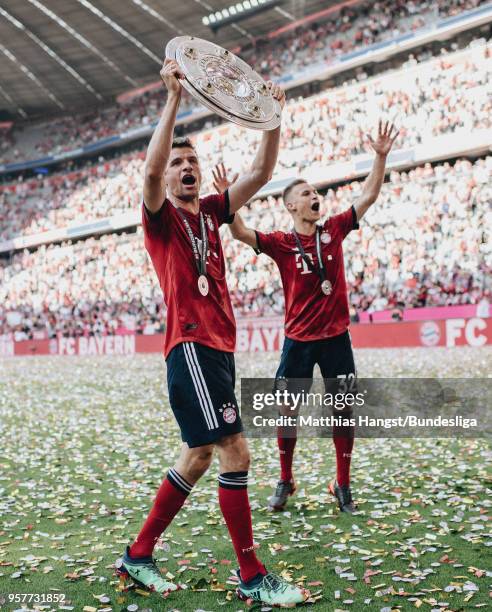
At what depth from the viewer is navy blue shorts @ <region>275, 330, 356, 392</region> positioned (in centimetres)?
512

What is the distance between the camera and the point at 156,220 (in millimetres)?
3564

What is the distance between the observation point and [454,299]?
19.4 metres

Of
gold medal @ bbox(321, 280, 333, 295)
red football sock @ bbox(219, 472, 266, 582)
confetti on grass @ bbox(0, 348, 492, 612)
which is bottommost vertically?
confetti on grass @ bbox(0, 348, 492, 612)

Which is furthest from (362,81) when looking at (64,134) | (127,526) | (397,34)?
(127,526)

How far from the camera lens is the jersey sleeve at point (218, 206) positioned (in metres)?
4.00

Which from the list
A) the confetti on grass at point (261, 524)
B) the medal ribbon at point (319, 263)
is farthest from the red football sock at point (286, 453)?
the medal ribbon at point (319, 263)

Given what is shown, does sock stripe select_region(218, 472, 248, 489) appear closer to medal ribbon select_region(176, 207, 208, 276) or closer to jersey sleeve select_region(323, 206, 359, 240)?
medal ribbon select_region(176, 207, 208, 276)

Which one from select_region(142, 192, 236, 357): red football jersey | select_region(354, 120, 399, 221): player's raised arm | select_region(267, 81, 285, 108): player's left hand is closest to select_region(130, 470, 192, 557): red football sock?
select_region(142, 192, 236, 357): red football jersey

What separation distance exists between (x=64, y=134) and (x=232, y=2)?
63.1 feet

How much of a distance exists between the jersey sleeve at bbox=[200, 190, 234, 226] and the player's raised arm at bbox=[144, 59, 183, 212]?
55 centimetres

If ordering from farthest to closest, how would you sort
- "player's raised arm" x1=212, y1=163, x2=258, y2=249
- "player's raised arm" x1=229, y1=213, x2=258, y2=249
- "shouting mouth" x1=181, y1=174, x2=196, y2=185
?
1. "player's raised arm" x1=229, y1=213, x2=258, y2=249
2. "player's raised arm" x1=212, y1=163, x2=258, y2=249
3. "shouting mouth" x1=181, y1=174, x2=196, y2=185

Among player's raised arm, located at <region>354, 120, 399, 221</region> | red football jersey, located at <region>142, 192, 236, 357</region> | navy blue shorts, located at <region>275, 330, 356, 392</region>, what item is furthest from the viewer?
player's raised arm, located at <region>354, 120, 399, 221</region>

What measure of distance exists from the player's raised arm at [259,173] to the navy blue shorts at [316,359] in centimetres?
150

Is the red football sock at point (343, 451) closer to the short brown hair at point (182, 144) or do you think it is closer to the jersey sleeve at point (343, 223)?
the jersey sleeve at point (343, 223)
